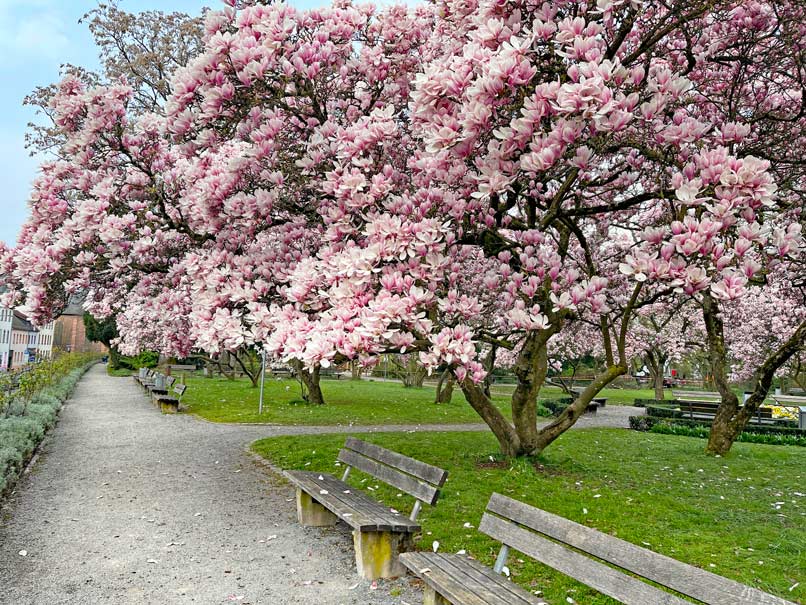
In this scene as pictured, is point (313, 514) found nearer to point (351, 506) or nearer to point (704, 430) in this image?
point (351, 506)

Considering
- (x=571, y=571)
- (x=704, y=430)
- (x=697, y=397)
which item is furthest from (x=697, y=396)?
(x=571, y=571)

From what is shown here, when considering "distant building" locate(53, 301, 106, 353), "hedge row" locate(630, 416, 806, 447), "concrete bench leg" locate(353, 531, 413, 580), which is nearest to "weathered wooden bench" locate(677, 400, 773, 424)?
"hedge row" locate(630, 416, 806, 447)

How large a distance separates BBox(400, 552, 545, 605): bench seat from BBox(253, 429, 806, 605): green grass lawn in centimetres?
80

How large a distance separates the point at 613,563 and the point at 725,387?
9.78 meters

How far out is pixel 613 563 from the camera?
304 cm

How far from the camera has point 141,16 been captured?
1789cm

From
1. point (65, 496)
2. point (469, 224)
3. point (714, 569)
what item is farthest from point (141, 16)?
point (714, 569)

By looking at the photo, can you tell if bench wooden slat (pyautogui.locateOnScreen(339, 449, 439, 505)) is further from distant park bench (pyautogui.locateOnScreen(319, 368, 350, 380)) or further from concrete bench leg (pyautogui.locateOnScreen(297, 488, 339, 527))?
distant park bench (pyautogui.locateOnScreen(319, 368, 350, 380))

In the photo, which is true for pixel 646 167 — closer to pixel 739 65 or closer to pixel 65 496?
pixel 739 65

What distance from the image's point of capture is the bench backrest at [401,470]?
15.9 feet

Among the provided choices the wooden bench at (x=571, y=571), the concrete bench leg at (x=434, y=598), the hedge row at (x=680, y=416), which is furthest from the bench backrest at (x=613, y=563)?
the hedge row at (x=680, y=416)

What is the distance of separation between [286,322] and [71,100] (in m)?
5.33

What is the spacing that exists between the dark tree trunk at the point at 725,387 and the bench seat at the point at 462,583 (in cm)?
823

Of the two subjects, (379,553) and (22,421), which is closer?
(379,553)
